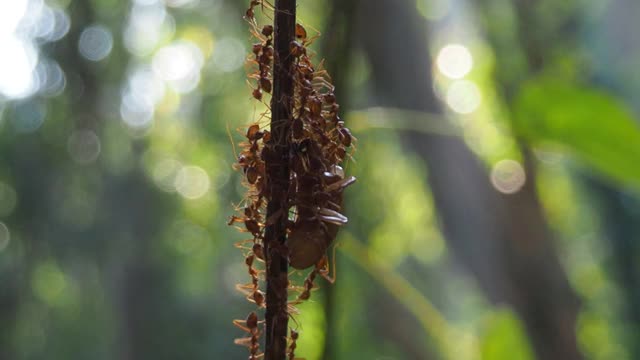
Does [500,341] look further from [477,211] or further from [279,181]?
[477,211]

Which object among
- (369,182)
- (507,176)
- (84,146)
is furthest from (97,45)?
(507,176)

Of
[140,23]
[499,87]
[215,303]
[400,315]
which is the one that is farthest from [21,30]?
[499,87]

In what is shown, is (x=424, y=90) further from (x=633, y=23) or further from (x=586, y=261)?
(x=586, y=261)

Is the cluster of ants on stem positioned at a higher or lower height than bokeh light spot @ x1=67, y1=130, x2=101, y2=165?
lower

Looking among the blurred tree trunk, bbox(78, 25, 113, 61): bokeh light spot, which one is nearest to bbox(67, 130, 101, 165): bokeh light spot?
bbox(78, 25, 113, 61): bokeh light spot

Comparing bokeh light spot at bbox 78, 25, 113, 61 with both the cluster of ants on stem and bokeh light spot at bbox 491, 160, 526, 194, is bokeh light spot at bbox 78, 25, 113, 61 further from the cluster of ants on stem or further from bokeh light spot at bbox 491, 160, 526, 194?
the cluster of ants on stem

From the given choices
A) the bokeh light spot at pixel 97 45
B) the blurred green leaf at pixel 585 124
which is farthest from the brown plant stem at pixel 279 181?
the bokeh light spot at pixel 97 45
